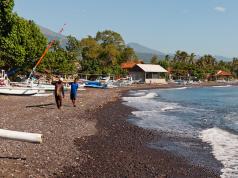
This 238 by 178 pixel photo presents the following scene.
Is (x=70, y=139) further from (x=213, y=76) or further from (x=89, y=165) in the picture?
(x=213, y=76)

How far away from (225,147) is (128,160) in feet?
17.3

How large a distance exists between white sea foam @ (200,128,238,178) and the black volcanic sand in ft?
2.32

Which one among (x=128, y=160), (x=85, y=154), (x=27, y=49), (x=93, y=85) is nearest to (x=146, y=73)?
(x=93, y=85)

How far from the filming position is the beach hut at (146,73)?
104 metres

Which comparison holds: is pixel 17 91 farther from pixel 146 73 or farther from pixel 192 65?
pixel 192 65

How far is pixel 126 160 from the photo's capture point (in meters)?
12.1

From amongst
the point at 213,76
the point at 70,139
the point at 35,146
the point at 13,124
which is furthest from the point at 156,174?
the point at 213,76

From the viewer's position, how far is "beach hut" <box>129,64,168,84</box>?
10388cm

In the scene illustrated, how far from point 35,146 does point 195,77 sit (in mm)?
127965

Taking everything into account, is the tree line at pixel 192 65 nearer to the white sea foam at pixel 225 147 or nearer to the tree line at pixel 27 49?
the tree line at pixel 27 49

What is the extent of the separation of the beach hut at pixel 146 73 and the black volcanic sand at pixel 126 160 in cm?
8685

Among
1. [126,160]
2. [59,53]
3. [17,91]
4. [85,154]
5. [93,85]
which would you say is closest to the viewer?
[126,160]

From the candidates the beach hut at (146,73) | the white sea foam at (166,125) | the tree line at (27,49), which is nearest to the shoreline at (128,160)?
the white sea foam at (166,125)

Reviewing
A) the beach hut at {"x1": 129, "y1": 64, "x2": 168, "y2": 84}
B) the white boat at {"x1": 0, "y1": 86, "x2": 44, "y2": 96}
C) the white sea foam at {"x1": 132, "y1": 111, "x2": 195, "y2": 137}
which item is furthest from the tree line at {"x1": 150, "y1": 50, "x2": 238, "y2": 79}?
the white sea foam at {"x1": 132, "y1": 111, "x2": 195, "y2": 137}
